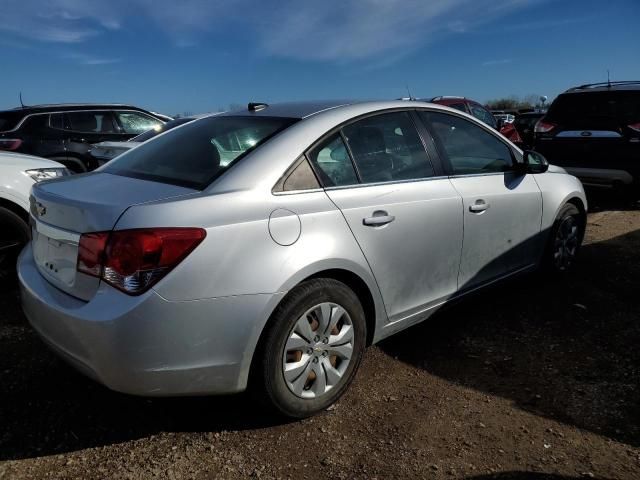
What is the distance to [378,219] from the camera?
2.86 meters

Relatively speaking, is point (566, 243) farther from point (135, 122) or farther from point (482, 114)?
point (482, 114)

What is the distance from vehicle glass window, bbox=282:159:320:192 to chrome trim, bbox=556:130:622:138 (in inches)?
243

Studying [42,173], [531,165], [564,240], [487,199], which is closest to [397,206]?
[487,199]

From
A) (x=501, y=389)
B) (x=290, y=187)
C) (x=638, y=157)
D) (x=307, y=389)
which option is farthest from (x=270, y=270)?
(x=638, y=157)

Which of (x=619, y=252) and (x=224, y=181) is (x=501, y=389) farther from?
(x=619, y=252)

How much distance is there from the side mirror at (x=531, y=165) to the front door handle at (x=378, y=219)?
153cm

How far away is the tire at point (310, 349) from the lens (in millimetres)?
2457

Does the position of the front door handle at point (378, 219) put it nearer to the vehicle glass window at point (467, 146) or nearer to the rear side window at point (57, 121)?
the vehicle glass window at point (467, 146)

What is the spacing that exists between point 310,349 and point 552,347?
183 centimetres

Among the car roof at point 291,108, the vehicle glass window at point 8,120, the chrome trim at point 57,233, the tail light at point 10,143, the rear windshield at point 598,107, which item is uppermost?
the vehicle glass window at point 8,120

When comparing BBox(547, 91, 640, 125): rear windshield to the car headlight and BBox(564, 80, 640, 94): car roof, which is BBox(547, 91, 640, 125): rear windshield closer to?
BBox(564, 80, 640, 94): car roof

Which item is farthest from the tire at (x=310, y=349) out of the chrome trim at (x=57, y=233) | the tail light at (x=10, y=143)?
the tail light at (x=10, y=143)

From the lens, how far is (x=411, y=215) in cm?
304

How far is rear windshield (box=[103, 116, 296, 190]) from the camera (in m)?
2.67
